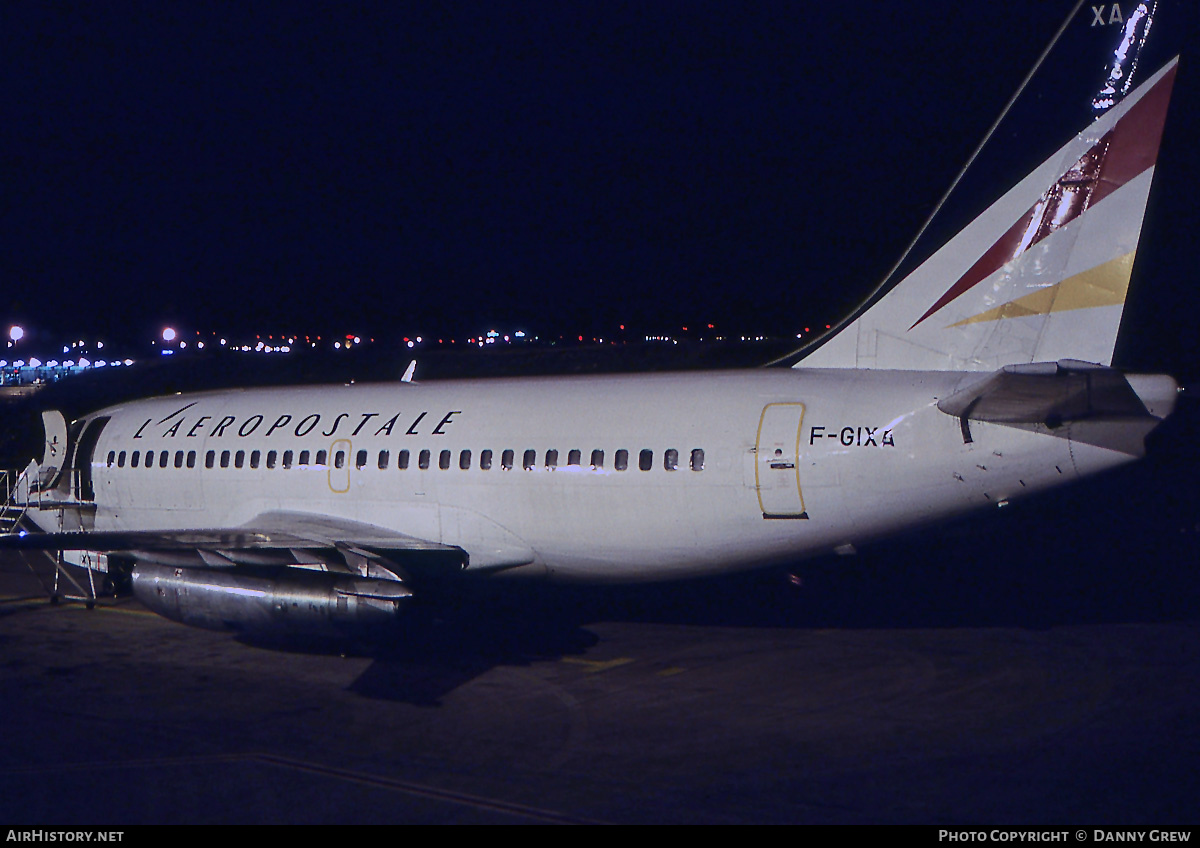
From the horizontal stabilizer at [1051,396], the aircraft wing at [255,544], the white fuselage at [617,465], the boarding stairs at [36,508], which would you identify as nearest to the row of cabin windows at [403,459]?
the white fuselage at [617,465]

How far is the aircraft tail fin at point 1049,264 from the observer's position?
11.2 m

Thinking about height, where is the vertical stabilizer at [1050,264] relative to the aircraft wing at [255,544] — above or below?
above

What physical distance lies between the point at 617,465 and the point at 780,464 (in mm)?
2289

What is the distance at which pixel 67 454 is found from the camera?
20.0m

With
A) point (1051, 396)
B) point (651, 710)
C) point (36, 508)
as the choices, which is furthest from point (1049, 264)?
point (36, 508)

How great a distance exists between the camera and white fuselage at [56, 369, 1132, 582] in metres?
11.5

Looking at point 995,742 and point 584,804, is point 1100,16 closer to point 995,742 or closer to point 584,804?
point 995,742

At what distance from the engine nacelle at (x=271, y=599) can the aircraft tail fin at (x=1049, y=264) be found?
7285mm

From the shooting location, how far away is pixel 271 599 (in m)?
13.6

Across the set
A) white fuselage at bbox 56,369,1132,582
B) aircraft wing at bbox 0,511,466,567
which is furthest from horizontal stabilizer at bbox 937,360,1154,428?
aircraft wing at bbox 0,511,466,567

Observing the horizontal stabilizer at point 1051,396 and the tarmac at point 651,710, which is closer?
the tarmac at point 651,710

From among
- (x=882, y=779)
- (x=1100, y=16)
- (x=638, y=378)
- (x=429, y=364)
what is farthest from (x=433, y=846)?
(x=429, y=364)

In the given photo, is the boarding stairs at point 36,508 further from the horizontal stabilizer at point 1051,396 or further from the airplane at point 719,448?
the horizontal stabilizer at point 1051,396

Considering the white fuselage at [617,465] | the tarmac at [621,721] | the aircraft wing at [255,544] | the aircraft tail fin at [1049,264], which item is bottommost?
the tarmac at [621,721]
